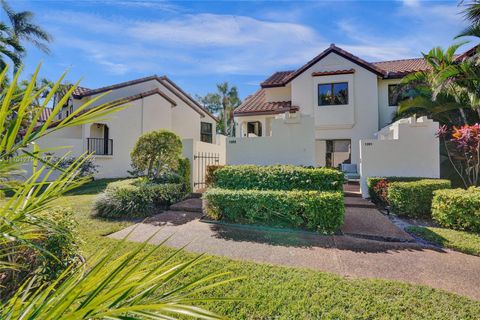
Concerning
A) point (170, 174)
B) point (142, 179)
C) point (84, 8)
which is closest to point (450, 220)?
point (170, 174)

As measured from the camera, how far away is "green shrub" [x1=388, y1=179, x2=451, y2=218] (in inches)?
287

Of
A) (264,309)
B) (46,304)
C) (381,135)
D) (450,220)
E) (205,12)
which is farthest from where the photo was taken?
(381,135)

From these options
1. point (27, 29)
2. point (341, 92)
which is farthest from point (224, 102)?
point (341, 92)

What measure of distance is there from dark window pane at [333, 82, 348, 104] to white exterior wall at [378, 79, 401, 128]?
226 centimetres

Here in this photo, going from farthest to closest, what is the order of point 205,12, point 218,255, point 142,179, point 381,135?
point 381,135
point 142,179
point 205,12
point 218,255

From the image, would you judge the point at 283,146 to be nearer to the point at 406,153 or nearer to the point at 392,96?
the point at 406,153

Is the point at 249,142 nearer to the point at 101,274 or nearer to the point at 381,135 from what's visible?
the point at 381,135

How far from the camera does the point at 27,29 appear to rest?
19.4 m

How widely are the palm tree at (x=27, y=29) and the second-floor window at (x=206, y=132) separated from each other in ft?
46.7

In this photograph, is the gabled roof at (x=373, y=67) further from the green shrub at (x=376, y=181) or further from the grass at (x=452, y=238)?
the grass at (x=452, y=238)

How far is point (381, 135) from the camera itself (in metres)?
12.7

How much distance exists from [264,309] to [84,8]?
818 centimetres

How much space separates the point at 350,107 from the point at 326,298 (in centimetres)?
1342

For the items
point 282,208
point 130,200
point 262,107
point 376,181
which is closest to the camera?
point 282,208
